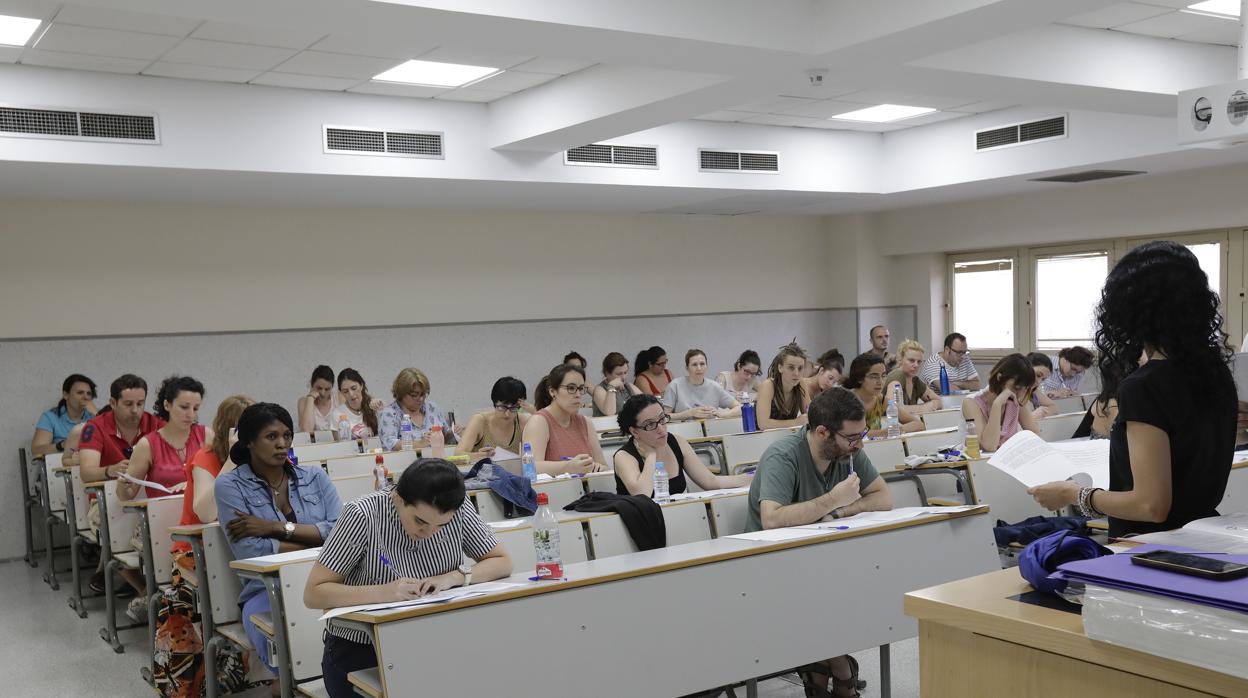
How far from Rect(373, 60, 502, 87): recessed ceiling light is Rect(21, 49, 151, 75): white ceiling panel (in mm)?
1589

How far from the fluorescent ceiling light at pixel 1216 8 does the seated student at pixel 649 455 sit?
426 cm

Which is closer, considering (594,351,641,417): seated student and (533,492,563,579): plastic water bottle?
(533,492,563,579): plastic water bottle

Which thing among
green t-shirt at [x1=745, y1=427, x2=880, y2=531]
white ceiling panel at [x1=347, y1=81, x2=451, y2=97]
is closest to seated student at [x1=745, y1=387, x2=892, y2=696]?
green t-shirt at [x1=745, y1=427, x2=880, y2=531]

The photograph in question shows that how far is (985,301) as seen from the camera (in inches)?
502

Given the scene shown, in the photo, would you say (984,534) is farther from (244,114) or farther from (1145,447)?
(244,114)

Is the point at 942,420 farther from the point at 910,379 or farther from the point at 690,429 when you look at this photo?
the point at 690,429

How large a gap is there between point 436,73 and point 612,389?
3659 mm

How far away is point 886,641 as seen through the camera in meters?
3.83

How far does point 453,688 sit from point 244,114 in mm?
5680

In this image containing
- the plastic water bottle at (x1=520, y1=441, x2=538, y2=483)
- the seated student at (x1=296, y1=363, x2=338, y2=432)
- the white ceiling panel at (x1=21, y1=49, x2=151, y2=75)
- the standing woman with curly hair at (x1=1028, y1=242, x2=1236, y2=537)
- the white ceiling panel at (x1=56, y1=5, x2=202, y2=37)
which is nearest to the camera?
the standing woman with curly hair at (x1=1028, y1=242, x2=1236, y2=537)

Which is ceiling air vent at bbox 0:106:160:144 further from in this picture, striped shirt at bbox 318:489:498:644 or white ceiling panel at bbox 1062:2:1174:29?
white ceiling panel at bbox 1062:2:1174:29

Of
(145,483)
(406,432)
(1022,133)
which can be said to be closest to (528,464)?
(145,483)

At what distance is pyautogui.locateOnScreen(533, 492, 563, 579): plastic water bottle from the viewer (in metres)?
3.20

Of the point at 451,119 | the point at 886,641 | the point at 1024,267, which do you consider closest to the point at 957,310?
the point at 1024,267
